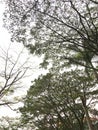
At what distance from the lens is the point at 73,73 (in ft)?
64.6

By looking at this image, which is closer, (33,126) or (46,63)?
(46,63)

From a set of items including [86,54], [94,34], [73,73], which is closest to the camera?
[94,34]

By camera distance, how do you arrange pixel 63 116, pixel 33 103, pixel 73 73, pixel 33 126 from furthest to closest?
pixel 33 126
pixel 63 116
pixel 33 103
pixel 73 73

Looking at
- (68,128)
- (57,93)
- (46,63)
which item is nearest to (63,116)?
(68,128)

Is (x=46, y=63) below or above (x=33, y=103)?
below

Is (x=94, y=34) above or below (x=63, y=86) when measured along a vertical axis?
below

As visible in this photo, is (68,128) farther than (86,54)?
Yes

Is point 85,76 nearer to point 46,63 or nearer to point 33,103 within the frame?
point 33,103

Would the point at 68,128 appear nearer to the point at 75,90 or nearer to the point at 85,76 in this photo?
the point at 75,90

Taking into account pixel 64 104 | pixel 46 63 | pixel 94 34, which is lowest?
pixel 94 34

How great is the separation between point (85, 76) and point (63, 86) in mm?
2053

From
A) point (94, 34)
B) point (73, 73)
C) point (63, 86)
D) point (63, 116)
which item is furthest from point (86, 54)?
point (63, 116)

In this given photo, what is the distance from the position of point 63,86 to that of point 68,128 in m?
4.46

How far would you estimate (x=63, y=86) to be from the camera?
20.8m
